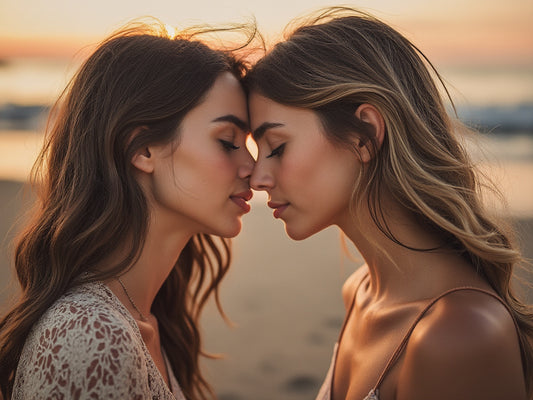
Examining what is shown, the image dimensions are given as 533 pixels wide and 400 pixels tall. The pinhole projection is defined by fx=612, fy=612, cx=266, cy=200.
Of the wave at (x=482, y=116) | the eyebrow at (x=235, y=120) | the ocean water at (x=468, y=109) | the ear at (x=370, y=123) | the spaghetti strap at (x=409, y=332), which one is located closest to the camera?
the spaghetti strap at (x=409, y=332)

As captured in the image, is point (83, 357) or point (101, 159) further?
point (101, 159)

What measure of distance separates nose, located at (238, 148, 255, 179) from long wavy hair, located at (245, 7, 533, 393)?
0.34 metres

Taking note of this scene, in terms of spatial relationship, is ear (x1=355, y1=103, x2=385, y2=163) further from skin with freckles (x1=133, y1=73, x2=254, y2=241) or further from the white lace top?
the white lace top

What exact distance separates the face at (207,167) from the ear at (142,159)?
24mm

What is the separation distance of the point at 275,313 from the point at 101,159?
3.58 m

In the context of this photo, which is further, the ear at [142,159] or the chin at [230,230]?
the chin at [230,230]

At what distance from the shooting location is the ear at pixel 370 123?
2.66 m

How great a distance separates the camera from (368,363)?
2631mm

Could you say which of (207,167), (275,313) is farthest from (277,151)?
(275,313)

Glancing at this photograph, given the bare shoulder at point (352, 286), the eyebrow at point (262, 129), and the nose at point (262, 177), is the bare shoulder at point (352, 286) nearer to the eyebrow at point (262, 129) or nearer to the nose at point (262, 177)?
the nose at point (262, 177)

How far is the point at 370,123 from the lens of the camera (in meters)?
2.69

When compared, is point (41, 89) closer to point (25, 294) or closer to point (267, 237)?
point (267, 237)

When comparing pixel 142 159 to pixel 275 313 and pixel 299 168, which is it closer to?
pixel 299 168

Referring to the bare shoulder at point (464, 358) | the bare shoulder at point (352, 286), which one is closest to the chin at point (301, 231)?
the bare shoulder at point (352, 286)
